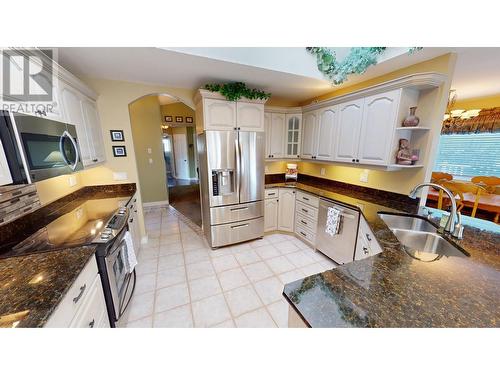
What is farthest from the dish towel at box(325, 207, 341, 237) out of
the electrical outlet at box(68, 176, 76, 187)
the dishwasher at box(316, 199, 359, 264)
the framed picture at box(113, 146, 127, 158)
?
the electrical outlet at box(68, 176, 76, 187)

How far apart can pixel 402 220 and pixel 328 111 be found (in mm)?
1773

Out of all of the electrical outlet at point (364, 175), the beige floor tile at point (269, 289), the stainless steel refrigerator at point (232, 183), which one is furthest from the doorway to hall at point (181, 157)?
the electrical outlet at point (364, 175)

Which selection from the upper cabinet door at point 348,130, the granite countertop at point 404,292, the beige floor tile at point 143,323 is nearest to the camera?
the granite countertop at point 404,292

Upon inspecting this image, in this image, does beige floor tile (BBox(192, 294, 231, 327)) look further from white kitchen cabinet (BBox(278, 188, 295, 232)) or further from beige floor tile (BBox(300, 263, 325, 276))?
white kitchen cabinet (BBox(278, 188, 295, 232))

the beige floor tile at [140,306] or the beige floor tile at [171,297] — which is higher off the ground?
the beige floor tile at [140,306]

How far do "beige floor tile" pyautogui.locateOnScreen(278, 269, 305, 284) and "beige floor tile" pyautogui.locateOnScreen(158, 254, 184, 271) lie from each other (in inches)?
53.8

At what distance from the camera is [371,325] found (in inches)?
25.9

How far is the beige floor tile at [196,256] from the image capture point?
2.61m

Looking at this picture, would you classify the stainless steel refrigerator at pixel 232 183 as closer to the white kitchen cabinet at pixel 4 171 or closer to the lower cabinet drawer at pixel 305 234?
the lower cabinet drawer at pixel 305 234

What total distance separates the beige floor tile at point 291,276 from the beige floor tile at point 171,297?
1107 millimetres

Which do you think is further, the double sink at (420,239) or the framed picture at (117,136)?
the framed picture at (117,136)

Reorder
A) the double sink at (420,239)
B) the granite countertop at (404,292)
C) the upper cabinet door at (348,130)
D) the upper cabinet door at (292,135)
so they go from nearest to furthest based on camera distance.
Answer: the granite countertop at (404,292) < the double sink at (420,239) < the upper cabinet door at (348,130) < the upper cabinet door at (292,135)
